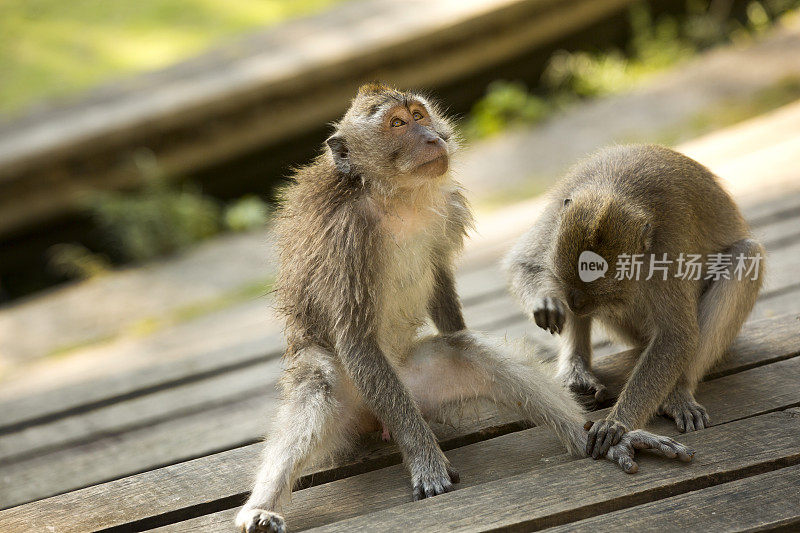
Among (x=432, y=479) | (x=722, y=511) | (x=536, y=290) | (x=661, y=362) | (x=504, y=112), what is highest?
(x=504, y=112)

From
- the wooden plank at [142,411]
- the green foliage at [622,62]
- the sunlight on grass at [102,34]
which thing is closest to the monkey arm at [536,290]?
the wooden plank at [142,411]

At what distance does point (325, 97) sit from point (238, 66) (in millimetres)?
849

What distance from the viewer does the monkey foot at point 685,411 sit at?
297 cm

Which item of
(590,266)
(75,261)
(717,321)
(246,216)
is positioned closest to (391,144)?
(590,266)

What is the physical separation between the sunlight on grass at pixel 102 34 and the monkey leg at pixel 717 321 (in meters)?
7.74

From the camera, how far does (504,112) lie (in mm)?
8453

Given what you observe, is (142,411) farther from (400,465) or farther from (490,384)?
(490,384)

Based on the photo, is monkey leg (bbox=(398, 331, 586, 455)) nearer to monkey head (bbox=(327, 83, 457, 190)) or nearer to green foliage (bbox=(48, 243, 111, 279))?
monkey head (bbox=(327, 83, 457, 190))

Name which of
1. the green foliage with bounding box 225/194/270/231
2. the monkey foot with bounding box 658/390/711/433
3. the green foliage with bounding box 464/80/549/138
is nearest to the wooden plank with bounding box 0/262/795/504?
the monkey foot with bounding box 658/390/711/433

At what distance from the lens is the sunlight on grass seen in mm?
10080

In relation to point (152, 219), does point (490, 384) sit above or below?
below

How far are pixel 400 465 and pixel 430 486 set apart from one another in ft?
0.85

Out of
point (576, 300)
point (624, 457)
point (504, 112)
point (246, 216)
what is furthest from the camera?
point (504, 112)

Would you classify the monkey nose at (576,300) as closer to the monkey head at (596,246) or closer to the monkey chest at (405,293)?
the monkey head at (596,246)
